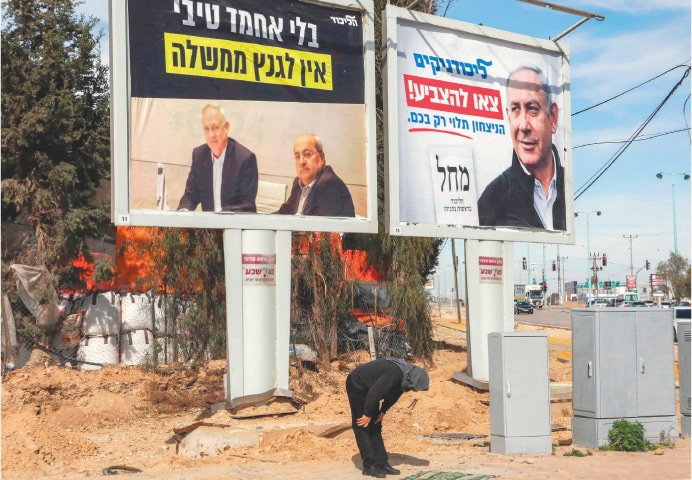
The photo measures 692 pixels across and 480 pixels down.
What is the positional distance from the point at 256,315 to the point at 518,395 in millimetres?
4374

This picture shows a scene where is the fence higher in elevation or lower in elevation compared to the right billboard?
lower

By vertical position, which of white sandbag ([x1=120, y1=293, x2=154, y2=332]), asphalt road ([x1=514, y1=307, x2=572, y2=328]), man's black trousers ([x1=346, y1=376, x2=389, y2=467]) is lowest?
asphalt road ([x1=514, y1=307, x2=572, y2=328])

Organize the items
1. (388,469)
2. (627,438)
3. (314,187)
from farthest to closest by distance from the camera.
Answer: (314,187)
(627,438)
(388,469)

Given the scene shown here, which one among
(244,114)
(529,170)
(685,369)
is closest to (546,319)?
(529,170)

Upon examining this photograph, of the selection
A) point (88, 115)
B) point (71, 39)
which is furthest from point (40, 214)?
point (71, 39)

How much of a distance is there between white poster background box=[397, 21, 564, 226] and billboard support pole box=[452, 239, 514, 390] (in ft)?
2.37

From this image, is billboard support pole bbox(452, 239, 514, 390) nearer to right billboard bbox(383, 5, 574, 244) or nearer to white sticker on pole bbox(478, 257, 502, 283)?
white sticker on pole bbox(478, 257, 502, 283)

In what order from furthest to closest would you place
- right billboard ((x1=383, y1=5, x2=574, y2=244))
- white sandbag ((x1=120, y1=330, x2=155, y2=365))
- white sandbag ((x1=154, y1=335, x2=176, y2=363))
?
white sandbag ((x1=120, y1=330, x2=155, y2=365)) < white sandbag ((x1=154, y1=335, x2=176, y2=363)) < right billboard ((x1=383, y1=5, x2=574, y2=244))

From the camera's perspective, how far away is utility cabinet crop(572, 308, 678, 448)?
11.9 m

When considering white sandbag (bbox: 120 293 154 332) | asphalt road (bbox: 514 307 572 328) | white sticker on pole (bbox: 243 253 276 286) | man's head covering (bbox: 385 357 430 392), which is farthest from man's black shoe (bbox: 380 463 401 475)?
asphalt road (bbox: 514 307 572 328)

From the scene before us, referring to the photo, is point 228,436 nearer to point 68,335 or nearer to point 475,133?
point 475,133

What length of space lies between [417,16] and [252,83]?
3697 millimetres

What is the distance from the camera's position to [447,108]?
53.0ft

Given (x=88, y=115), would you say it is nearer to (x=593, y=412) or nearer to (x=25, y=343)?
(x=25, y=343)
